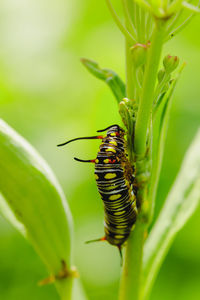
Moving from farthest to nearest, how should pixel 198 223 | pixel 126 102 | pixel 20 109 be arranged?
pixel 20 109 < pixel 198 223 < pixel 126 102

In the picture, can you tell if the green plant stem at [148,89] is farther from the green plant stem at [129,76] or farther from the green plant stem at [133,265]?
the green plant stem at [133,265]

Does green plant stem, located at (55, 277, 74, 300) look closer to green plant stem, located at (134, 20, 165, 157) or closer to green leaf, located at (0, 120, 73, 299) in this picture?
green leaf, located at (0, 120, 73, 299)

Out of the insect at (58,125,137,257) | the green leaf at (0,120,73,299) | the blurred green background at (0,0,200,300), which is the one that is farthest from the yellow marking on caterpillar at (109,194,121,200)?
the blurred green background at (0,0,200,300)

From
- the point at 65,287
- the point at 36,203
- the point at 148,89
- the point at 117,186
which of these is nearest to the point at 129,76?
the point at 148,89

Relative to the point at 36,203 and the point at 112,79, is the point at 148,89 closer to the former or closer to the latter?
the point at 112,79

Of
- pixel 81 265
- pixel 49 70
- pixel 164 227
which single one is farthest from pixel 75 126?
pixel 164 227

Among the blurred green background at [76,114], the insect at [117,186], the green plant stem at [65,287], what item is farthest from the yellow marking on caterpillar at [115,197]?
the blurred green background at [76,114]

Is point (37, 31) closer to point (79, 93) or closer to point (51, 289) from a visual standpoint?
point (79, 93)
